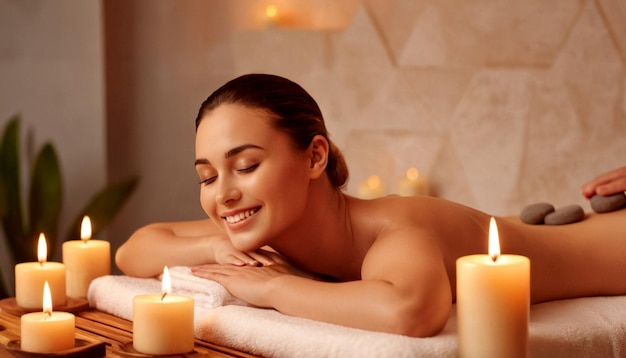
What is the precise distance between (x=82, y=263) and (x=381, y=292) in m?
0.73

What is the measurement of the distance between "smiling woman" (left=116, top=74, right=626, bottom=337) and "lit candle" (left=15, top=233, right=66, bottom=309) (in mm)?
247

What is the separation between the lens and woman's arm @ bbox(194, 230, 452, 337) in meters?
1.16

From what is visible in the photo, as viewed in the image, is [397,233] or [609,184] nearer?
[397,233]

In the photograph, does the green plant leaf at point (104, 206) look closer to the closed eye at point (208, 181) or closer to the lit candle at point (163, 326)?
the closed eye at point (208, 181)

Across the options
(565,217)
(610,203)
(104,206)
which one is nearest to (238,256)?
(565,217)

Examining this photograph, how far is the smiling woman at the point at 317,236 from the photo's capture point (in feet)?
4.04

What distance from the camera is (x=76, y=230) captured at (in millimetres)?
3299

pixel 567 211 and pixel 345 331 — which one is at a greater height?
pixel 567 211

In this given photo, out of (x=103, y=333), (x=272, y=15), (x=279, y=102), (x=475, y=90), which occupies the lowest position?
(x=103, y=333)

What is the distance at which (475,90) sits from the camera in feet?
9.00

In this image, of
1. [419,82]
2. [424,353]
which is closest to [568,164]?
[419,82]

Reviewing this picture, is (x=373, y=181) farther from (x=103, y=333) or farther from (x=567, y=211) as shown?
(x=103, y=333)

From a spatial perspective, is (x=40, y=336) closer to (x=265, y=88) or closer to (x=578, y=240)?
(x=265, y=88)

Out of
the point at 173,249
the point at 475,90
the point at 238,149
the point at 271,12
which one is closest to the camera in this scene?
the point at 238,149
